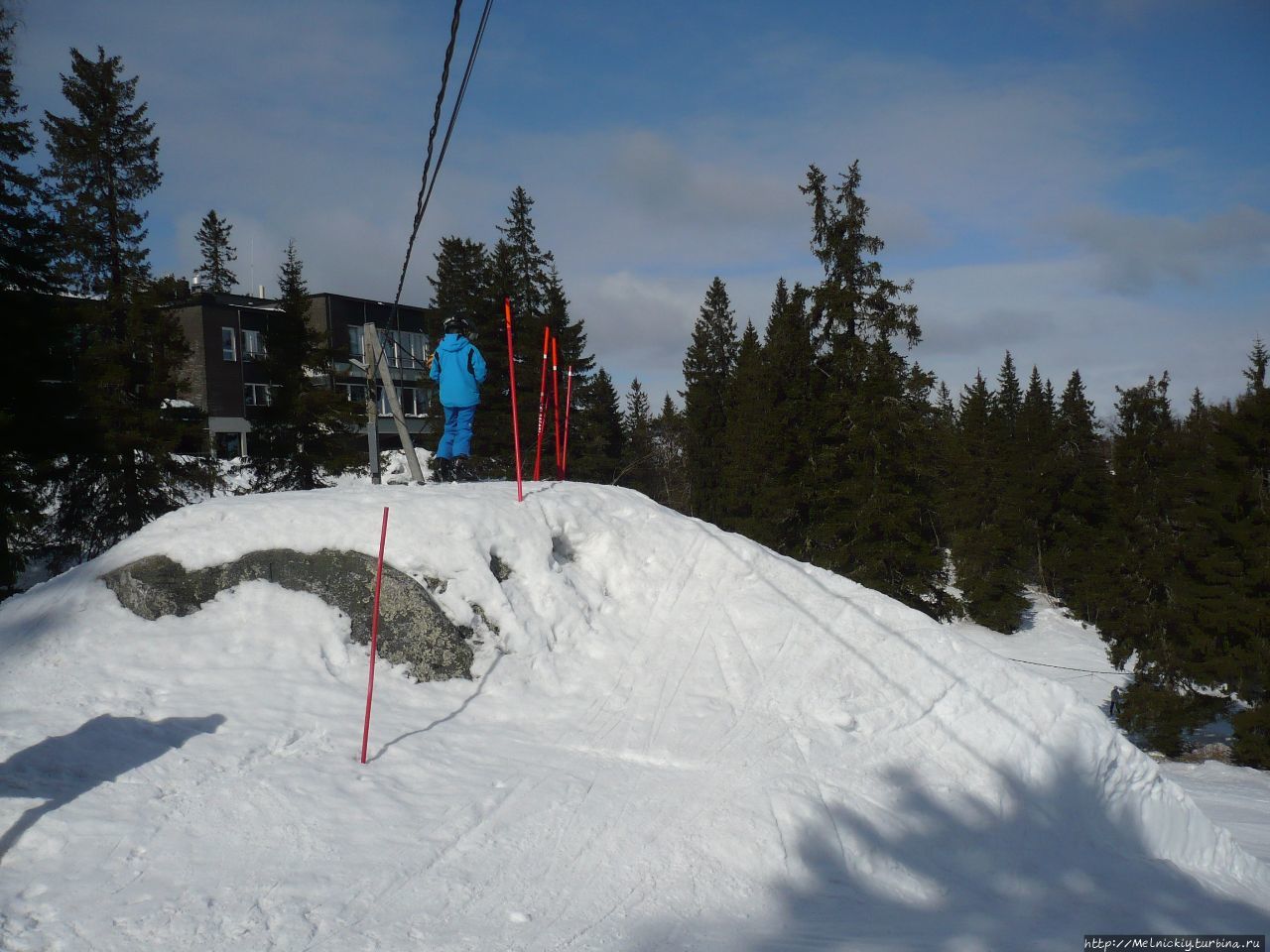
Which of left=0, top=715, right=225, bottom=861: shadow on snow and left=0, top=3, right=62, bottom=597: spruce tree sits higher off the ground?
left=0, top=3, right=62, bottom=597: spruce tree

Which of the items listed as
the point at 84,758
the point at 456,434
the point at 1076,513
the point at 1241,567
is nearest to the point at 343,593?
the point at 84,758

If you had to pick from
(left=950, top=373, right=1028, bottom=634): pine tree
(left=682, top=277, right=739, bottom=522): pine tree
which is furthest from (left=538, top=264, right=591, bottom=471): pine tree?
(left=950, top=373, right=1028, bottom=634): pine tree

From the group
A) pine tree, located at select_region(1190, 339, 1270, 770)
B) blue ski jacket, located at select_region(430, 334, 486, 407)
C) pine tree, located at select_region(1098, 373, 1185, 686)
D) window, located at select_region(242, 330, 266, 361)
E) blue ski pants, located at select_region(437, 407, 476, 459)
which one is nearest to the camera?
blue ski jacket, located at select_region(430, 334, 486, 407)

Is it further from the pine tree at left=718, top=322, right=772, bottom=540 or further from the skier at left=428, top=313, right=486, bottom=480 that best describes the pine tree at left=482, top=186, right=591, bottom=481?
the skier at left=428, top=313, right=486, bottom=480

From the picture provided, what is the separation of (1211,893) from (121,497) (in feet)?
75.1

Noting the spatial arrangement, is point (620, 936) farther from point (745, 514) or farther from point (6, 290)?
point (745, 514)

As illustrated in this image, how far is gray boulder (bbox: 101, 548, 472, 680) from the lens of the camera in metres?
8.17

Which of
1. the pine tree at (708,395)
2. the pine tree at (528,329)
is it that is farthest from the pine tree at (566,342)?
the pine tree at (708,395)

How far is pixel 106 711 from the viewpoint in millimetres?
6445

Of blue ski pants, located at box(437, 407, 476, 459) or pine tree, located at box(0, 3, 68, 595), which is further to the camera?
pine tree, located at box(0, 3, 68, 595)

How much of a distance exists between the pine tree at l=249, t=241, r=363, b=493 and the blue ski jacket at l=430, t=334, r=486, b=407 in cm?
1678

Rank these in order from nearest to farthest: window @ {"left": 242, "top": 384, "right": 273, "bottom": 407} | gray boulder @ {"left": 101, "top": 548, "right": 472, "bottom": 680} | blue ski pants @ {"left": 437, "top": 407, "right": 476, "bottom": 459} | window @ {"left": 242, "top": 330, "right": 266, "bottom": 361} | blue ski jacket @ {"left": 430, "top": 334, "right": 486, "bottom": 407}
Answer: gray boulder @ {"left": 101, "top": 548, "right": 472, "bottom": 680}, blue ski jacket @ {"left": 430, "top": 334, "right": 486, "bottom": 407}, blue ski pants @ {"left": 437, "top": 407, "right": 476, "bottom": 459}, window @ {"left": 242, "top": 384, "right": 273, "bottom": 407}, window @ {"left": 242, "top": 330, "right": 266, "bottom": 361}

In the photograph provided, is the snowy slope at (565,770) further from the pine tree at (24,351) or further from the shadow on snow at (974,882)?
the pine tree at (24,351)

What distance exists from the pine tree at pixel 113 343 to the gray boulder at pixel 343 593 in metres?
13.7
